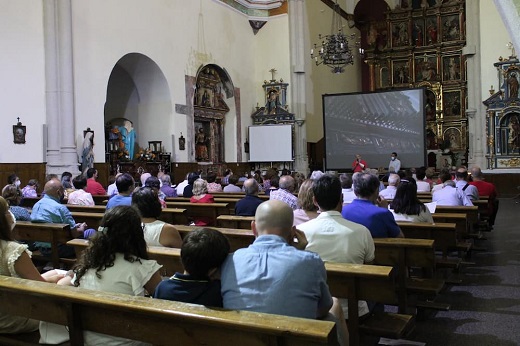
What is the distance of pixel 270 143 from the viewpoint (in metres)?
19.4

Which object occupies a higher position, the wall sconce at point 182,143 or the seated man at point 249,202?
the wall sconce at point 182,143

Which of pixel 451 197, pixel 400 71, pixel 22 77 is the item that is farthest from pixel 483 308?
pixel 400 71

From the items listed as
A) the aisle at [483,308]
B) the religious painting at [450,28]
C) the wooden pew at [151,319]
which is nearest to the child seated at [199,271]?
the wooden pew at [151,319]

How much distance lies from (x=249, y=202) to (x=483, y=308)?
277cm

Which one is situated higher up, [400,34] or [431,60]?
[400,34]

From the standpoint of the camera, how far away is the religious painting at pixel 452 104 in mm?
23766

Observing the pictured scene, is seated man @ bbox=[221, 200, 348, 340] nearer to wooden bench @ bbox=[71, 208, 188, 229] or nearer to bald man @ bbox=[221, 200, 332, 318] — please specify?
bald man @ bbox=[221, 200, 332, 318]

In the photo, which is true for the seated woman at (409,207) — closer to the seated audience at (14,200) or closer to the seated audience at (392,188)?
the seated audience at (392,188)

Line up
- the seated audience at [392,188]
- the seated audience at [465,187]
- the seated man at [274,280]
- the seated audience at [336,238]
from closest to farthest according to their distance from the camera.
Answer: the seated man at [274,280] < the seated audience at [336,238] < the seated audience at [392,188] < the seated audience at [465,187]

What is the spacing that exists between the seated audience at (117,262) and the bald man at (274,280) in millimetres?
583

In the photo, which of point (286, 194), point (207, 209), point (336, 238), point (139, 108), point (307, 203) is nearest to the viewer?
point (336, 238)

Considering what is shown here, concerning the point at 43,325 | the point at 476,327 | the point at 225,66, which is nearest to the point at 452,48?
the point at 225,66

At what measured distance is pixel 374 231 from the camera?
405cm

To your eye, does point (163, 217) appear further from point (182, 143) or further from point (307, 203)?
point (182, 143)
